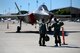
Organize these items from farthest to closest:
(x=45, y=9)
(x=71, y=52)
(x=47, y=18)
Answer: (x=45, y=9)
(x=47, y=18)
(x=71, y=52)

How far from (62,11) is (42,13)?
11768cm

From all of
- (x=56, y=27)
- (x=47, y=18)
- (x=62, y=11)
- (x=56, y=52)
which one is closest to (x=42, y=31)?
(x=56, y=27)

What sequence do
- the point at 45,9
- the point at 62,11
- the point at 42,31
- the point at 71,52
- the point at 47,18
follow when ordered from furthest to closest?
1. the point at 62,11
2. the point at 45,9
3. the point at 47,18
4. the point at 42,31
5. the point at 71,52

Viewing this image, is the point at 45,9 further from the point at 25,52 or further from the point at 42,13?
the point at 25,52

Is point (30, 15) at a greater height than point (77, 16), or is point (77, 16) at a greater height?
point (30, 15)

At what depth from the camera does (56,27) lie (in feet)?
62.0

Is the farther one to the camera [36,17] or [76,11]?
[76,11]

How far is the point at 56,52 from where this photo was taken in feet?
51.2

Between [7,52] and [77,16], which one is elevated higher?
[7,52]

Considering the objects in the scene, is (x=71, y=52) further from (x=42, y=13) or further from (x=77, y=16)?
(x=77, y=16)

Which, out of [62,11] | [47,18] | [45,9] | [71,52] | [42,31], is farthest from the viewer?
[62,11]

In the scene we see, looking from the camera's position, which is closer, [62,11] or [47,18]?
[47,18]

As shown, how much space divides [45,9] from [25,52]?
64.6 ft

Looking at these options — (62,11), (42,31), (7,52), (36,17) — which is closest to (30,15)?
(36,17)
